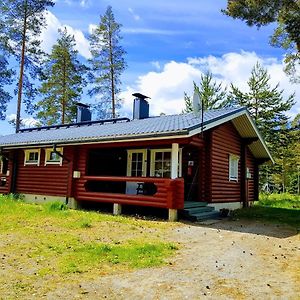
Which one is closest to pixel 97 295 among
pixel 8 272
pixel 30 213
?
pixel 8 272

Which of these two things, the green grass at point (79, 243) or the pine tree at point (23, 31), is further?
the pine tree at point (23, 31)

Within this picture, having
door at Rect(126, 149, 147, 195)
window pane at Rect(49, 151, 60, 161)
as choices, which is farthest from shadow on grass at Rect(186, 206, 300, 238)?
window pane at Rect(49, 151, 60, 161)

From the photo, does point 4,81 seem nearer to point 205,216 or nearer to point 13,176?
point 13,176

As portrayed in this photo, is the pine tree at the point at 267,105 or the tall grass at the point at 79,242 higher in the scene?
the pine tree at the point at 267,105

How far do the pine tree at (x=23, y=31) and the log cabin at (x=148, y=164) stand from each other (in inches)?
331

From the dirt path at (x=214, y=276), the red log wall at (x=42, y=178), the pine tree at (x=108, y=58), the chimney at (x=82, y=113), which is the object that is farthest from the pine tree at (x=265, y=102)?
the dirt path at (x=214, y=276)

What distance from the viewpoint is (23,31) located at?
2181cm

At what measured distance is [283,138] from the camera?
28.4 meters

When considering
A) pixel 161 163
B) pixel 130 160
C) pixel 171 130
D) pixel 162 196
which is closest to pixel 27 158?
pixel 130 160

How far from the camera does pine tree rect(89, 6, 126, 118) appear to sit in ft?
81.5

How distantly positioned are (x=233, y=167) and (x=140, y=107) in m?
5.28

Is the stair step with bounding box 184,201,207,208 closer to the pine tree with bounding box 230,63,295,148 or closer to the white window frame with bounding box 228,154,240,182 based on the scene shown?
the white window frame with bounding box 228,154,240,182

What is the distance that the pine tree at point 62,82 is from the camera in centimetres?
2734

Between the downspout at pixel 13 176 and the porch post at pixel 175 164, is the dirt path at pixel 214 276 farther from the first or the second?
the downspout at pixel 13 176
